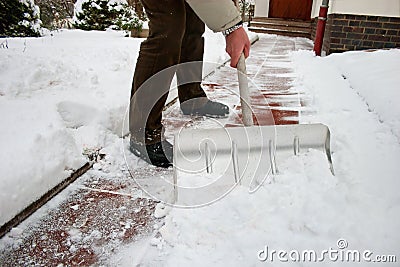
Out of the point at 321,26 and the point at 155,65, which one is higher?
the point at 321,26

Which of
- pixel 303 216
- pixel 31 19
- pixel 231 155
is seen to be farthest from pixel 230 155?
pixel 31 19

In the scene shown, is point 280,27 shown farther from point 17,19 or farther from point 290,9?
point 17,19

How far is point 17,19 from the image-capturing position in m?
5.23

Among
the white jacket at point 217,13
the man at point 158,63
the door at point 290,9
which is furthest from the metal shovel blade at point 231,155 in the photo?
the door at point 290,9

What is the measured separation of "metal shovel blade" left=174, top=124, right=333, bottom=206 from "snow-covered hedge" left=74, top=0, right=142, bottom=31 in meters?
5.60

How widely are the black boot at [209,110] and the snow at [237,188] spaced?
0.39m

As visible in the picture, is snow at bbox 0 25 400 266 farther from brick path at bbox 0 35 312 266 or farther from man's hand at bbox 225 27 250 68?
man's hand at bbox 225 27 250 68

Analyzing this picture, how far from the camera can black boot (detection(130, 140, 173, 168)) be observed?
5.00 ft

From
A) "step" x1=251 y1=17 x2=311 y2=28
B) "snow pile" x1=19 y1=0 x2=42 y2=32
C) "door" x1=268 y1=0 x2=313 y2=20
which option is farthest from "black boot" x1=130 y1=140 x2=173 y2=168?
"door" x1=268 y1=0 x2=313 y2=20

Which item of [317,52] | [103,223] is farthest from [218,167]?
[317,52]

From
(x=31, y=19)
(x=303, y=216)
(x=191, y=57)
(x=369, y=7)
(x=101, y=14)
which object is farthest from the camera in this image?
(x=101, y=14)

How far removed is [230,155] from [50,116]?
94 centimetres

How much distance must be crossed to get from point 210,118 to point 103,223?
3.63 ft

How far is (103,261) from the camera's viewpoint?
0.98 m
